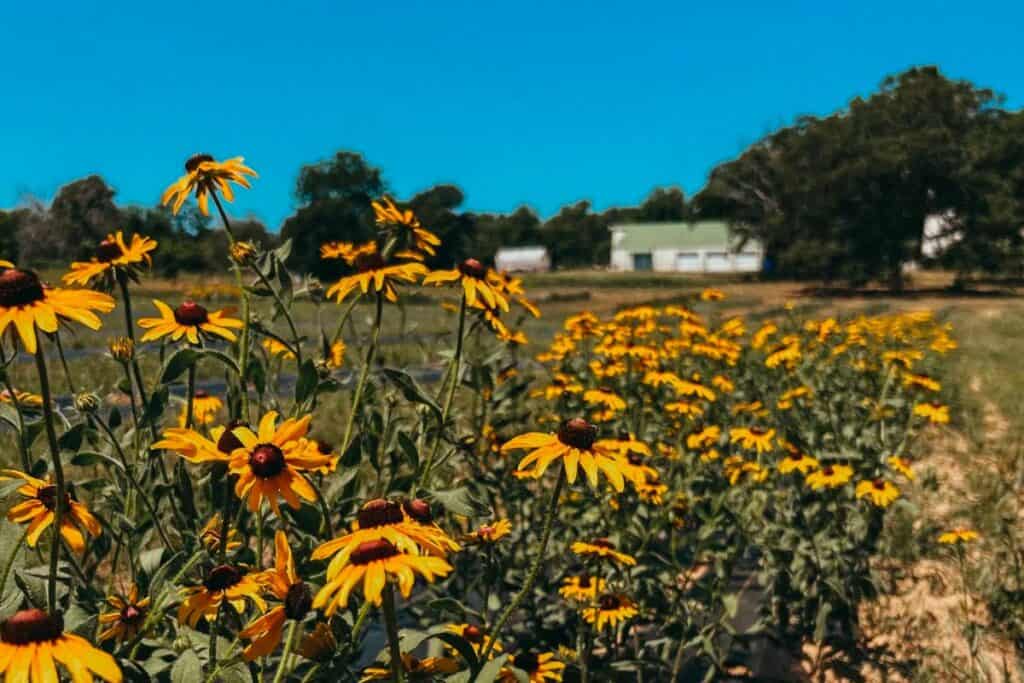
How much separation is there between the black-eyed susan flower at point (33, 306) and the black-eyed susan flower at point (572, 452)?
85 centimetres

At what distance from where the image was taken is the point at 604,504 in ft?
10.3

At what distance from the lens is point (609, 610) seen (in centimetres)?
264

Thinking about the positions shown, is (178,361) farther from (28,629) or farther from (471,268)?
(471,268)

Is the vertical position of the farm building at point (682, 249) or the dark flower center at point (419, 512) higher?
the farm building at point (682, 249)

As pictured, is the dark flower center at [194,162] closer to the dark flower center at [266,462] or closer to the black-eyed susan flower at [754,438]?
the dark flower center at [266,462]

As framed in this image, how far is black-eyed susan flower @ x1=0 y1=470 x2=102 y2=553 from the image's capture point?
1651 millimetres

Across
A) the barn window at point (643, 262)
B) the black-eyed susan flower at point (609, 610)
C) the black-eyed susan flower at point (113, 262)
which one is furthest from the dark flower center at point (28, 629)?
the barn window at point (643, 262)

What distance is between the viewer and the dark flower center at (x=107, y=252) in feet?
7.54

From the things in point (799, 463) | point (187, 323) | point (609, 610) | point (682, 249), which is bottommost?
point (609, 610)

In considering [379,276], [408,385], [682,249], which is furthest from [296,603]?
[682,249]

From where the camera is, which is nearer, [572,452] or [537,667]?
[572,452]

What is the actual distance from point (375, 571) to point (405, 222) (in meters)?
1.60

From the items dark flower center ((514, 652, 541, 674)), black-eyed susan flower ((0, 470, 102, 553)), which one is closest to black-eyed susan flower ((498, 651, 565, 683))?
dark flower center ((514, 652, 541, 674))

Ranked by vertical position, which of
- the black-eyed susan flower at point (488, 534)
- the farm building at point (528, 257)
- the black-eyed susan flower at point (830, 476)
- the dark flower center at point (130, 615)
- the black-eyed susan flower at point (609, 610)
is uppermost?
the farm building at point (528, 257)
